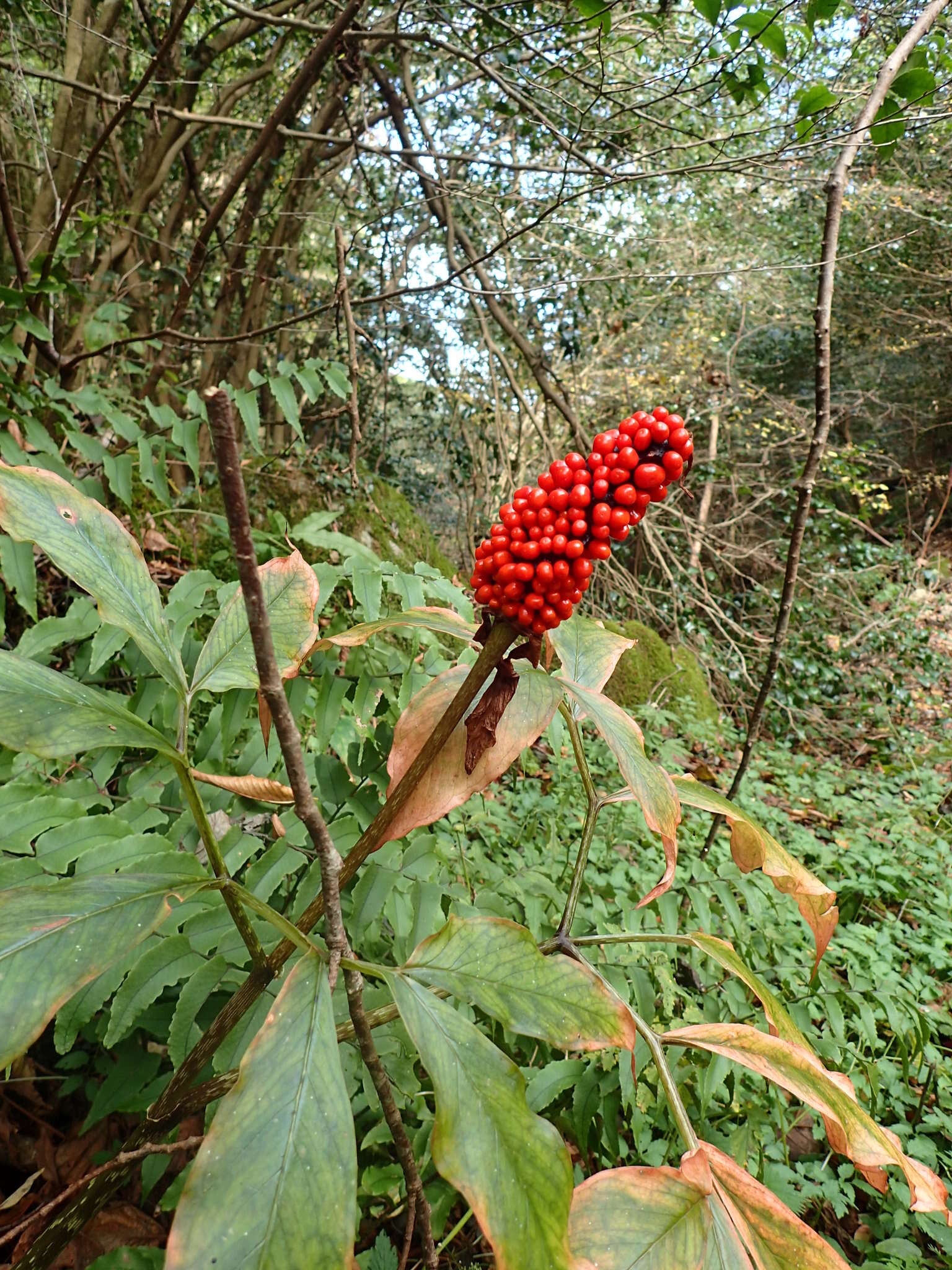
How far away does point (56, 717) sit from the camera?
64 cm

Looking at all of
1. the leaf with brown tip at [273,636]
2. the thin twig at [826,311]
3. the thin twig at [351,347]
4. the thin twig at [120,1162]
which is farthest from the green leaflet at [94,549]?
the thin twig at [826,311]

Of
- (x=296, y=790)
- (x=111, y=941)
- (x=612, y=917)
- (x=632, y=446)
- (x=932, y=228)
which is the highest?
(x=932, y=228)

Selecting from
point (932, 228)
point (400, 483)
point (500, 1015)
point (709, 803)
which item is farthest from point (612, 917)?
point (932, 228)

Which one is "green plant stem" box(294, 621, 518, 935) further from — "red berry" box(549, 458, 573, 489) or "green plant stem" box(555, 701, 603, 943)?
"green plant stem" box(555, 701, 603, 943)

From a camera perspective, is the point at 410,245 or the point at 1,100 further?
the point at 410,245

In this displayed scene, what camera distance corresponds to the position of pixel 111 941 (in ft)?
1.95

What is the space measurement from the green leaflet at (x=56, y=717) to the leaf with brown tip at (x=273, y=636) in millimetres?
84

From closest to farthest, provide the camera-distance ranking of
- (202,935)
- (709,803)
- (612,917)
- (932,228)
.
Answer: (709,803)
(202,935)
(612,917)
(932,228)

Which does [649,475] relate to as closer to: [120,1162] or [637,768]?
[637,768]

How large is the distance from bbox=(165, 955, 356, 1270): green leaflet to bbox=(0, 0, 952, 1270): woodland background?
1.41 ft

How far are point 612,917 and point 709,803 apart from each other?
1.11m

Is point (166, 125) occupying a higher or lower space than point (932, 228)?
lower

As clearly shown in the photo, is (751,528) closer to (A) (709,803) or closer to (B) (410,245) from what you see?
(B) (410,245)

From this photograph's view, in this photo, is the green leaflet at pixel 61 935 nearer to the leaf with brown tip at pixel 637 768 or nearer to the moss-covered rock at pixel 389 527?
the leaf with brown tip at pixel 637 768
